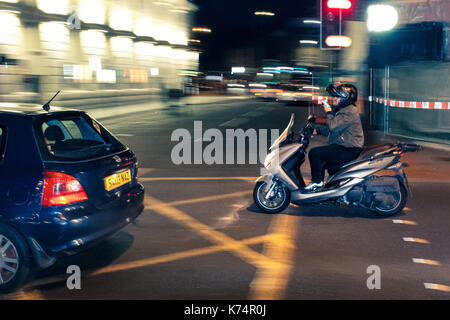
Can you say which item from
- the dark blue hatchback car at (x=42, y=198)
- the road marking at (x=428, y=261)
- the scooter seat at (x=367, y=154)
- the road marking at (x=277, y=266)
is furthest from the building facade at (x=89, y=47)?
the road marking at (x=428, y=261)

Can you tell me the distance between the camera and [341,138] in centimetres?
759

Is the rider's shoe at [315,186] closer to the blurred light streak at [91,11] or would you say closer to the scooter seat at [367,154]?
the scooter seat at [367,154]

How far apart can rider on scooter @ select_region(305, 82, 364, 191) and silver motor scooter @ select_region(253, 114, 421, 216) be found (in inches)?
3.7

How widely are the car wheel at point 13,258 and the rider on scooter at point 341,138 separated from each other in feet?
12.6

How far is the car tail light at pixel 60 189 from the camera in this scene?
4.90 meters

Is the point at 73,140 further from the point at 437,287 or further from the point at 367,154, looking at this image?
the point at 367,154

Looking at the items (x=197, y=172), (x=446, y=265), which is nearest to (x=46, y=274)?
(x=446, y=265)

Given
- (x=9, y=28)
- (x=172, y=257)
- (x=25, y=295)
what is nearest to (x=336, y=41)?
(x=9, y=28)

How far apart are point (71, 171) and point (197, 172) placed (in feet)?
20.3

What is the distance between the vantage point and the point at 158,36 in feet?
128

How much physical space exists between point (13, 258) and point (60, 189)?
0.68 meters

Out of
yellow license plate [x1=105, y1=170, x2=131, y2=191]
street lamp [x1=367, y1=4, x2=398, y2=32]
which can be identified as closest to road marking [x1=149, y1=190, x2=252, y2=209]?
yellow license plate [x1=105, y1=170, x2=131, y2=191]

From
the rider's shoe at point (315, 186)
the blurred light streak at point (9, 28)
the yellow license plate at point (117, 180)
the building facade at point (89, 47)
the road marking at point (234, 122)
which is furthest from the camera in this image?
the road marking at point (234, 122)
